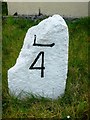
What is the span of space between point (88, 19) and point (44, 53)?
10.2 ft

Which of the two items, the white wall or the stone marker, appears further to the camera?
the white wall

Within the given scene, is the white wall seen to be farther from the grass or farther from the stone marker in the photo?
the stone marker

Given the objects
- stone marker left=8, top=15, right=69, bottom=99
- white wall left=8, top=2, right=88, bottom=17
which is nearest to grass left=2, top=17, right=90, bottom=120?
stone marker left=8, top=15, right=69, bottom=99

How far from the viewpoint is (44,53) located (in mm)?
5672

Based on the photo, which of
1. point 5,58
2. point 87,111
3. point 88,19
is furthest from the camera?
point 88,19

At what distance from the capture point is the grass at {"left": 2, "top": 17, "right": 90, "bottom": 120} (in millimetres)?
5320

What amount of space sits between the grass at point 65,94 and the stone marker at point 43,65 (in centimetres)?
11

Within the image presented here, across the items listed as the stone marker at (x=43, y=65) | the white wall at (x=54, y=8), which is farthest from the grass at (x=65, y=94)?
the white wall at (x=54, y=8)

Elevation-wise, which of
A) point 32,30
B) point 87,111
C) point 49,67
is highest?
point 32,30

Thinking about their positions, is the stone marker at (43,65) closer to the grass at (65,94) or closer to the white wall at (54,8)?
the grass at (65,94)

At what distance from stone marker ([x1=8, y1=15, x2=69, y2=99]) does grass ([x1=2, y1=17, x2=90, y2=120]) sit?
0.11 metres

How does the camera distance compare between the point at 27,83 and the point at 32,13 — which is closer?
the point at 27,83

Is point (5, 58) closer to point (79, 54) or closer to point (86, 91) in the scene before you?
point (79, 54)

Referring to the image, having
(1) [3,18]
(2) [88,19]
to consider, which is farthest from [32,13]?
(2) [88,19]
